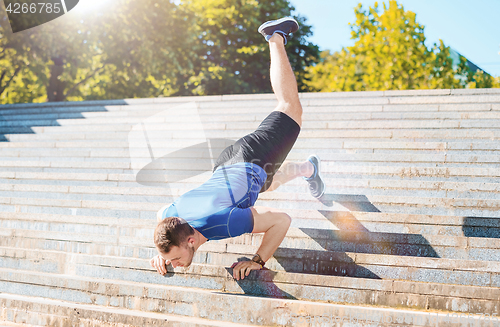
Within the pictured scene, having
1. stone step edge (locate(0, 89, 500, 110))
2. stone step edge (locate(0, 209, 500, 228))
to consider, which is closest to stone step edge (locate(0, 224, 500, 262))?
stone step edge (locate(0, 209, 500, 228))

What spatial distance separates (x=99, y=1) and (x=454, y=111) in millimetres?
15288

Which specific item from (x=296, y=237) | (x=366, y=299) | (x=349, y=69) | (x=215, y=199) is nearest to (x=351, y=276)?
(x=366, y=299)

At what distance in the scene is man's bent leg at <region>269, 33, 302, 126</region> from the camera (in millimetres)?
4230

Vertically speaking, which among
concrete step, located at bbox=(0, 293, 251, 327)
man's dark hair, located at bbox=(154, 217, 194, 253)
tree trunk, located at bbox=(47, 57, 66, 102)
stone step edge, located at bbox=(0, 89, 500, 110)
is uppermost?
tree trunk, located at bbox=(47, 57, 66, 102)

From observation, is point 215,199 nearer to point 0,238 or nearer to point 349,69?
point 0,238

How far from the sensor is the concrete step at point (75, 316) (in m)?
3.28

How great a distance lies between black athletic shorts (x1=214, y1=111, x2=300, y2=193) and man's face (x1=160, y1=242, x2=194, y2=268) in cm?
96

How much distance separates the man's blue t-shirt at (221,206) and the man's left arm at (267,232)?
138mm

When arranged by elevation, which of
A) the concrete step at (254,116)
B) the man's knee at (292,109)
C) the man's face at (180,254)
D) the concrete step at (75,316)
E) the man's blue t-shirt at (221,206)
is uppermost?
the concrete step at (254,116)

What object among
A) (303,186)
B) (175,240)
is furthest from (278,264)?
(303,186)

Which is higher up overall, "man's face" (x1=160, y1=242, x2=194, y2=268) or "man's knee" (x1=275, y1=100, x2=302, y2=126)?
"man's knee" (x1=275, y1=100, x2=302, y2=126)

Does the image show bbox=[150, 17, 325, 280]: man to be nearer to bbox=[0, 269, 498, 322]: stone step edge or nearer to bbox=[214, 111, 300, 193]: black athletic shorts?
bbox=[214, 111, 300, 193]: black athletic shorts

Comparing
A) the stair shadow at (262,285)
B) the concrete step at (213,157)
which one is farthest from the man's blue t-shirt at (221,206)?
the concrete step at (213,157)

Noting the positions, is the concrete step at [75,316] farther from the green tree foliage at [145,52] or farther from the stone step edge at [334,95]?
the green tree foliage at [145,52]
